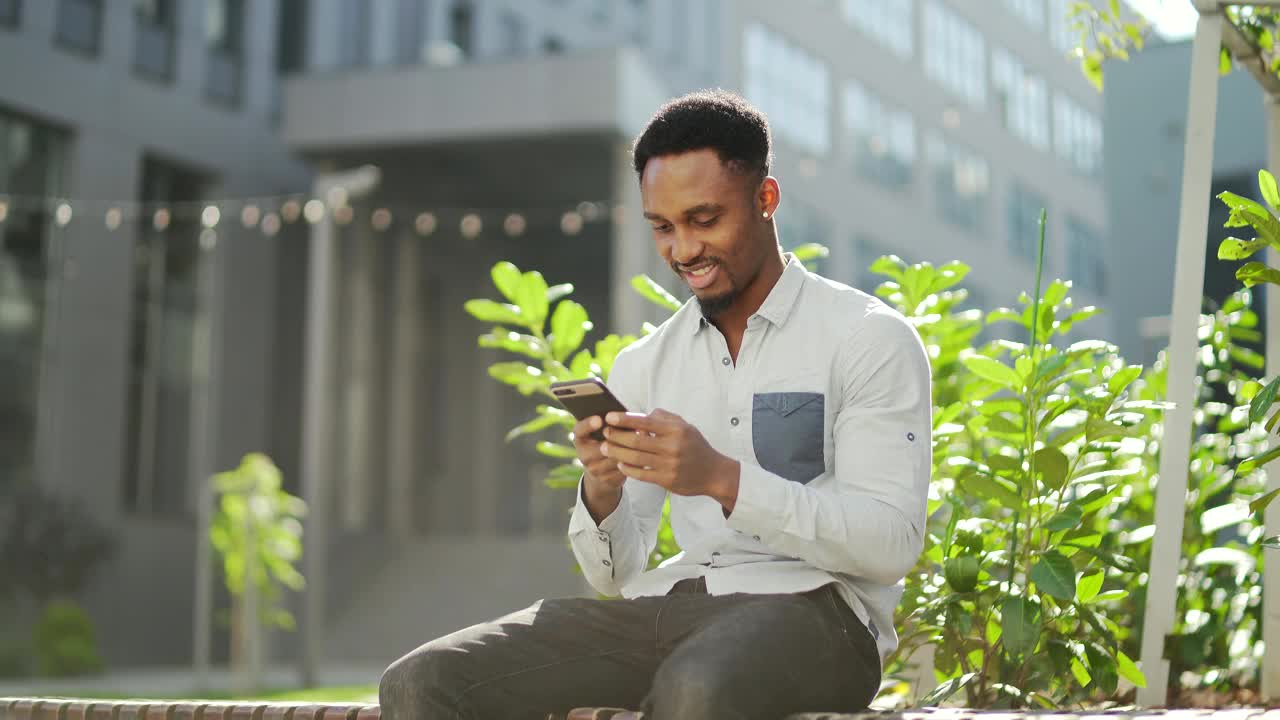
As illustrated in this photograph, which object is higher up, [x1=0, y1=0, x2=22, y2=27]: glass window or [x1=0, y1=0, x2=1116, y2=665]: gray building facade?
[x1=0, y1=0, x2=22, y2=27]: glass window

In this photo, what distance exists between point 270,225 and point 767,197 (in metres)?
19.0

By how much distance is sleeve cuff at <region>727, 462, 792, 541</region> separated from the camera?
1969mm

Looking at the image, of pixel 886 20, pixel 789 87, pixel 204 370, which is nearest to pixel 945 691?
pixel 204 370

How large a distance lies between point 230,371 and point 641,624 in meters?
18.6

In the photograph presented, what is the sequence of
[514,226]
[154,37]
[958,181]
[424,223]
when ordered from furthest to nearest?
1. [958,181]
2. [514,226]
3. [424,223]
4. [154,37]

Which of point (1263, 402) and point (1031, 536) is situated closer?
point (1263, 402)

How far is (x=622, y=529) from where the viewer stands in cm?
234

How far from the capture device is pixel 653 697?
1.92m

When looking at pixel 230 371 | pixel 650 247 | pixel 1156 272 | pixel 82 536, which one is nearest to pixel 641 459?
pixel 1156 272

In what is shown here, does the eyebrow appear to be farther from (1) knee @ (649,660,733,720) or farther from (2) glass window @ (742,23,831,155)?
(2) glass window @ (742,23,831,155)

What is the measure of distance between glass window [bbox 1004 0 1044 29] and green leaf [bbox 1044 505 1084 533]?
34091 millimetres

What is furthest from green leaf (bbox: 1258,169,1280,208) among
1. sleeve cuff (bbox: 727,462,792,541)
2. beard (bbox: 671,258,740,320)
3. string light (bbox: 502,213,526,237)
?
string light (bbox: 502,213,526,237)

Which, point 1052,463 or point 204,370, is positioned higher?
point 1052,463

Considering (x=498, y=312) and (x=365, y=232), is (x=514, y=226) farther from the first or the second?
(x=498, y=312)
